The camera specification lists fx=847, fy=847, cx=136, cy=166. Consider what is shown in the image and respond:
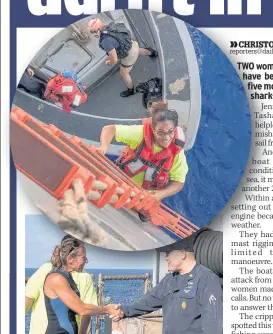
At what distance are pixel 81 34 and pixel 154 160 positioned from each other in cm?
30

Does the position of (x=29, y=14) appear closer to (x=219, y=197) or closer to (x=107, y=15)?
(x=107, y=15)

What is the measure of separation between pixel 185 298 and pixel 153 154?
31 cm

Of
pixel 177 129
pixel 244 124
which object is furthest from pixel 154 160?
pixel 244 124

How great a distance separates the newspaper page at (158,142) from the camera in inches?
68.9

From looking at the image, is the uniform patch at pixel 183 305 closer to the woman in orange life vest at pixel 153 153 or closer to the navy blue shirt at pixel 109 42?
the woman in orange life vest at pixel 153 153

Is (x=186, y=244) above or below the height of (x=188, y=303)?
above

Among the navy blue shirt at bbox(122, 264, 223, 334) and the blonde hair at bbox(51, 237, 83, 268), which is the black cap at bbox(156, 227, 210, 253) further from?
the blonde hair at bbox(51, 237, 83, 268)

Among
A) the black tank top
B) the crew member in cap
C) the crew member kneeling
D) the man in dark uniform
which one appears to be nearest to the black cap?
the crew member in cap

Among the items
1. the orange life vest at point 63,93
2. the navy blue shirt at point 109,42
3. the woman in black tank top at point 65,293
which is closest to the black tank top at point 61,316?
the woman in black tank top at point 65,293

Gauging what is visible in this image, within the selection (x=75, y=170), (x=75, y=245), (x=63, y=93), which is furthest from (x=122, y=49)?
(x=75, y=245)

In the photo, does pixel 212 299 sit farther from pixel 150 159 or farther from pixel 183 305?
pixel 150 159

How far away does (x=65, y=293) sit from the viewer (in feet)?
5.88

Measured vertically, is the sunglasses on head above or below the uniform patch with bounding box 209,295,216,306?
above

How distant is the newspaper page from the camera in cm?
175
